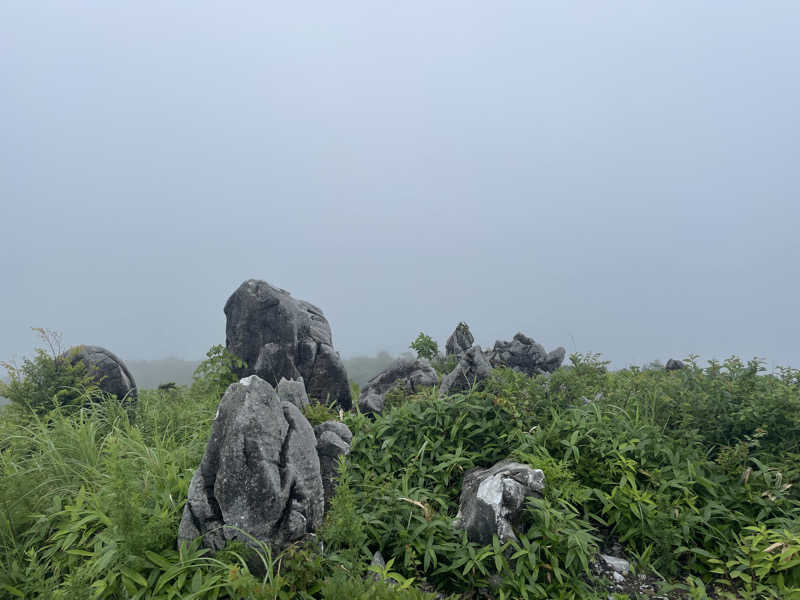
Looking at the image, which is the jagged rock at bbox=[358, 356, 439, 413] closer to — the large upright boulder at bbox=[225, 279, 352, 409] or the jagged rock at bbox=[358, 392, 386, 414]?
the jagged rock at bbox=[358, 392, 386, 414]

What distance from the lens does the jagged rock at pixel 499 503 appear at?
544cm

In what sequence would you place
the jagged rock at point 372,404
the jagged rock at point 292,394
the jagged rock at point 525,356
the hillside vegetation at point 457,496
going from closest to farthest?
the hillside vegetation at point 457,496
the jagged rock at point 292,394
the jagged rock at point 372,404
the jagged rock at point 525,356

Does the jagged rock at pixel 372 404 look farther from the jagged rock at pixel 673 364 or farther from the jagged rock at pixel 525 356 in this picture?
the jagged rock at pixel 673 364

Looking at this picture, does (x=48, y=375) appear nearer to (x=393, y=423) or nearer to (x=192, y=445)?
(x=192, y=445)

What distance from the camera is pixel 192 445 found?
730 centimetres

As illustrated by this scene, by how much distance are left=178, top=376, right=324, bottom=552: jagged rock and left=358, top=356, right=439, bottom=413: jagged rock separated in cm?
537

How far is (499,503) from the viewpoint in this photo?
215 inches

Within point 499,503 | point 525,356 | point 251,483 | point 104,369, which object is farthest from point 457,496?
point 104,369

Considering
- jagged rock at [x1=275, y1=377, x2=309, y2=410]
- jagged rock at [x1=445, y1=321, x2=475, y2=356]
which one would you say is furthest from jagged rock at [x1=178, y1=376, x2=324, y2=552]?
jagged rock at [x1=445, y1=321, x2=475, y2=356]

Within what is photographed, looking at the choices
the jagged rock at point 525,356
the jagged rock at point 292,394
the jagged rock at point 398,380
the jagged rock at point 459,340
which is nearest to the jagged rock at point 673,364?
the jagged rock at point 525,356

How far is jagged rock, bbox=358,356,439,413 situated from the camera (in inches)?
446

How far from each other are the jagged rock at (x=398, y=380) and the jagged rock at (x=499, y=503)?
5100 millimetres

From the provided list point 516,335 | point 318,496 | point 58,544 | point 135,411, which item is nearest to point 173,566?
point 318,496

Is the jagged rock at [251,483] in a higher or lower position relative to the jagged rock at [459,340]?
higher
